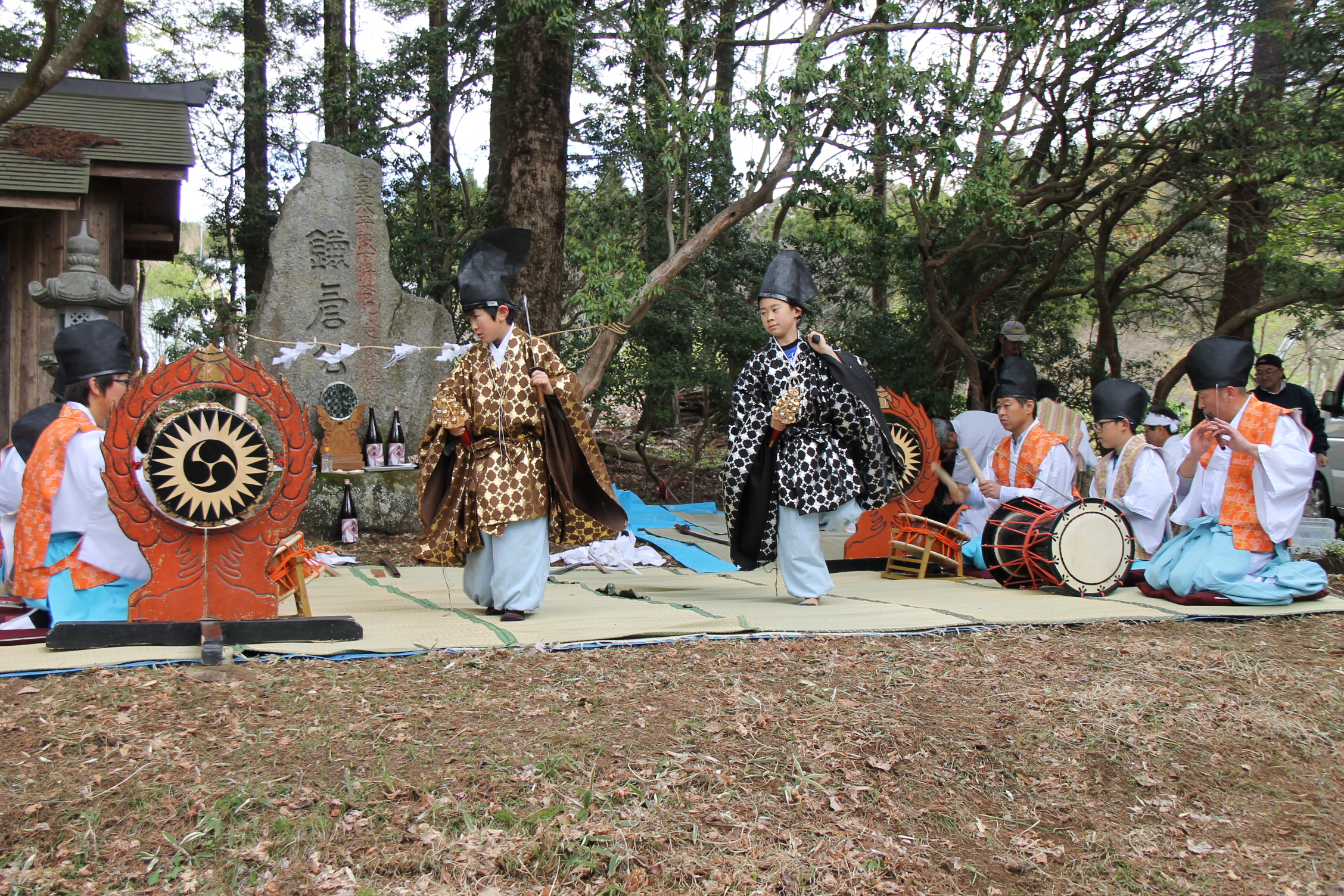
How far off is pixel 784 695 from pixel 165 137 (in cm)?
850

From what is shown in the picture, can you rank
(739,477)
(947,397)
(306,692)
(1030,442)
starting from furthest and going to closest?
1. (947,397)
2. (1030,442)
3. (739,477)
4. (306,692)

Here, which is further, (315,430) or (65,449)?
(315,430)

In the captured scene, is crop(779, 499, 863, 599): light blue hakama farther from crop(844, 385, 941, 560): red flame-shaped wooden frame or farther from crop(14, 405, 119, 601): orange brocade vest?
crop(14, 405, 119, 601): orange brocade vest

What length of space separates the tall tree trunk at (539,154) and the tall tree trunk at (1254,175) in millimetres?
5784

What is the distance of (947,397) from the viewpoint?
1091 cm

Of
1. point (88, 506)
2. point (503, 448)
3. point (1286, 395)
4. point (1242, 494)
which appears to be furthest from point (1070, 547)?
point (88, 506)

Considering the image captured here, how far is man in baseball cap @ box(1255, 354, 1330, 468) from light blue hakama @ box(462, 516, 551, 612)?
243 inches

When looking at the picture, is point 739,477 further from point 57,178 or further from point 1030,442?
point 57,178

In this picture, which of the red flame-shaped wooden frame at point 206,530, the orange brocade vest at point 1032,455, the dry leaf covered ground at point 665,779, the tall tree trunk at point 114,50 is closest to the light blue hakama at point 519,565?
the dry leaf covered ground at point 665,779

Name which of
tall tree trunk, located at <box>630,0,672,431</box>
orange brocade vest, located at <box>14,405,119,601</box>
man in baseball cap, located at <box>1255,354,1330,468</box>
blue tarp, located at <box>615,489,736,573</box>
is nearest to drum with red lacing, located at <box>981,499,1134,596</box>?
blue tarp, located at <box>615,489,736,573</box>

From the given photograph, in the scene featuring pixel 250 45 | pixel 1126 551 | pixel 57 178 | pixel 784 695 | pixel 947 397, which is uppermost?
pixel 250 45

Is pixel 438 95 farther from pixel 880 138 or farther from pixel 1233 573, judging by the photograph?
pixel 1233 573

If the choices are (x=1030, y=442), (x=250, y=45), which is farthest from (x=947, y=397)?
(x=250, y=45)

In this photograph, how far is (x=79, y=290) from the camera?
7133 millimetres
